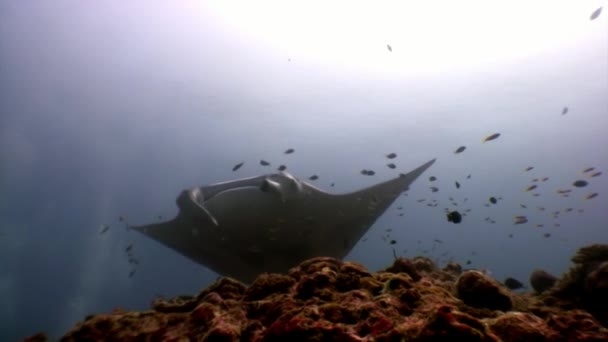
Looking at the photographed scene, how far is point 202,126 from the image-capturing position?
5675cm

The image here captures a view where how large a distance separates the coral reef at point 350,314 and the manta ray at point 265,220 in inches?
145

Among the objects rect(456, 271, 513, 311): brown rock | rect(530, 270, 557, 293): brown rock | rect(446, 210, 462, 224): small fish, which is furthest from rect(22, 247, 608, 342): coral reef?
rect(446, 210, 462, 224): small fish

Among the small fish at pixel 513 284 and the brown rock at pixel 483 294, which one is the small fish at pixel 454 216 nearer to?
the small fish at pixel 513 284

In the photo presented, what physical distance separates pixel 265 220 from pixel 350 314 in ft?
17.1

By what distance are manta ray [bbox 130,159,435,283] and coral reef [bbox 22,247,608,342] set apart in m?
3.69

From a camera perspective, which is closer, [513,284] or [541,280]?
[541,280]

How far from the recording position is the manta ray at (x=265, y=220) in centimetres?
754

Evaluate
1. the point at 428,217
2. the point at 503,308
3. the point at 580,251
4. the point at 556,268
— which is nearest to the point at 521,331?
the point at 503,308

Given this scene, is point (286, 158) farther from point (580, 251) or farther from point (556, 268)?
point (556, 268)

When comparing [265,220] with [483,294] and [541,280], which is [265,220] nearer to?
[483,294]

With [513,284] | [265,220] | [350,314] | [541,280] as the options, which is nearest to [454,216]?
[513,284]

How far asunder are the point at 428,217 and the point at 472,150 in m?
66.8

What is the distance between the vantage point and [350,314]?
261 centimetres

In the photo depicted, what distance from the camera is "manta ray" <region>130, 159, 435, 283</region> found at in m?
7.54
